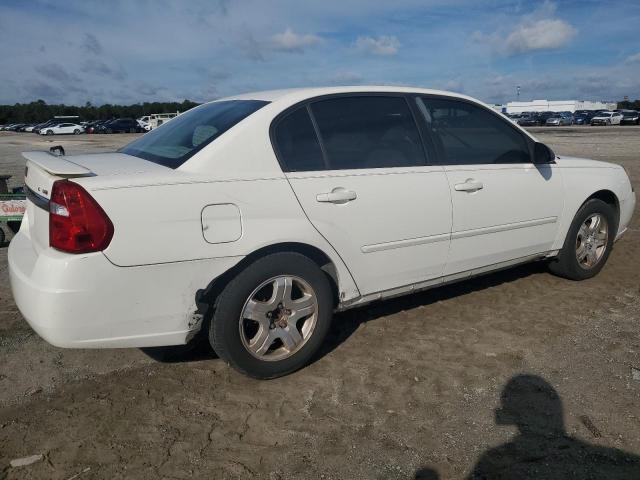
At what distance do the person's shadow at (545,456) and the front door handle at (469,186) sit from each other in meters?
1.50

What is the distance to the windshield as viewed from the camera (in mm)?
3054

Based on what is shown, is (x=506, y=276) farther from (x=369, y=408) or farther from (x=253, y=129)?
(x=253, y=129)

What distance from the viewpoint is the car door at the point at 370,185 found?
3.16 meters

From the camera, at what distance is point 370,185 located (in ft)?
10.9

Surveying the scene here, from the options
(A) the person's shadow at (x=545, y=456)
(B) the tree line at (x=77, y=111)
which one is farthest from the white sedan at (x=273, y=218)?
(B) the tree line at (x=77, y=111)

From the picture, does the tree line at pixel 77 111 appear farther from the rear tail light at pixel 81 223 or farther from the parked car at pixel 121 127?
the rear tail light at pixel 81 223

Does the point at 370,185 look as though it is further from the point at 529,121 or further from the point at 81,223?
the point at 529,121

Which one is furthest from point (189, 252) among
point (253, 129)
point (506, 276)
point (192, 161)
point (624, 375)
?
point (506, 276)

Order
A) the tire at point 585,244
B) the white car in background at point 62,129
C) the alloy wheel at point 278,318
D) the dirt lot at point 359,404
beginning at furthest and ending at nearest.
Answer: the white car in background at point 62,129 → the tire at point 585,244 → the alloy wheel at point 278,318 → the dirt lot at point 359,404

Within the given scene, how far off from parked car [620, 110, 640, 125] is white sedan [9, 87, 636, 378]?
5038 centimetres

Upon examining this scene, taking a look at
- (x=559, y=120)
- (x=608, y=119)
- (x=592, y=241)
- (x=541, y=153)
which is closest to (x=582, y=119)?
(x=559, y=120)

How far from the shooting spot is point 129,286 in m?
2.65

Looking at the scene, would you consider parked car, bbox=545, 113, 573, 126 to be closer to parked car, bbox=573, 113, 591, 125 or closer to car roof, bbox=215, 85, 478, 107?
parked car, bbox=573, 113, 591, 125

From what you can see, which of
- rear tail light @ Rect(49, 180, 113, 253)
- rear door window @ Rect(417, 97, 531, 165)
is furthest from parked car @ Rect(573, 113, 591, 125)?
rear tail light @ Rect(49, 180, 113, 253)
